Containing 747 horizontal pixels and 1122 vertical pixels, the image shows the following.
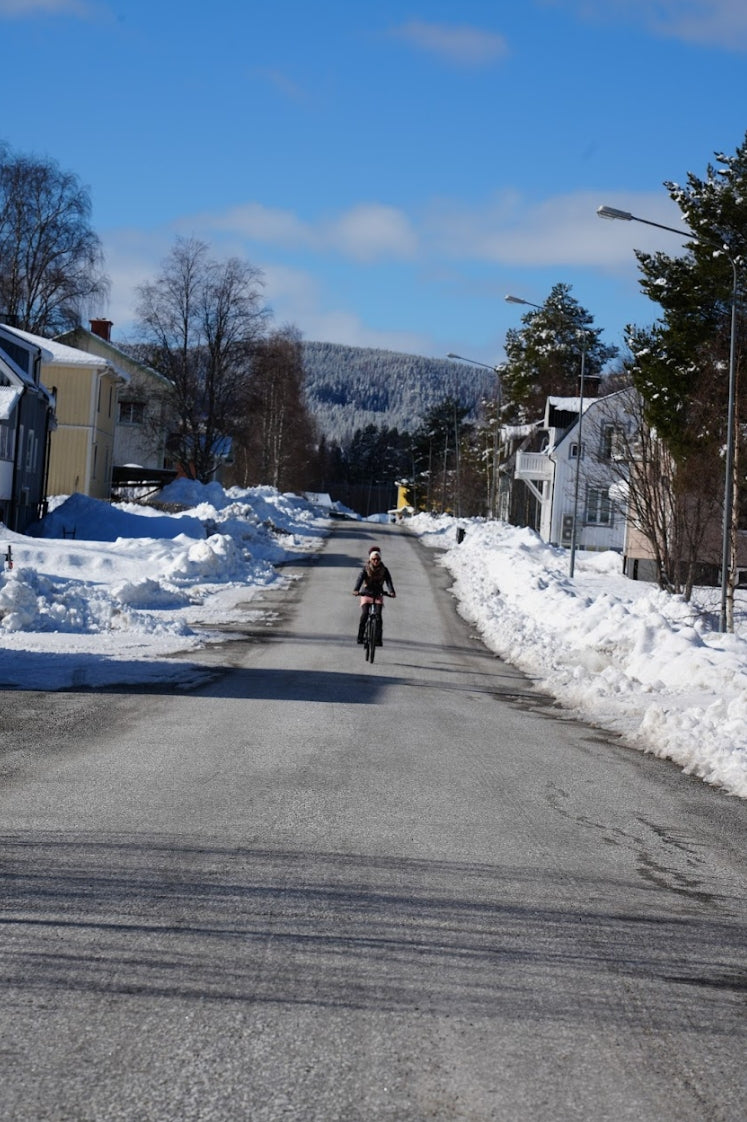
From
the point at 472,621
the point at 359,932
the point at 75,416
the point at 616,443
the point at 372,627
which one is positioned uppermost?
the point at 75,416

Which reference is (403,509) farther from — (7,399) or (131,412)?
(7,399)

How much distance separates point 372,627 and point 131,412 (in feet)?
190

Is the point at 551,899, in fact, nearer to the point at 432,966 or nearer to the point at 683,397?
the point at 432,966

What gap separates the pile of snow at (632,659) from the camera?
40.7ft

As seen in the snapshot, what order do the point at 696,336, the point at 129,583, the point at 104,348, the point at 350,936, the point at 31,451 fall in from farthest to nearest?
the point at 104,348, the point at 31,451, the point at 696,336, the point at 129,583, the point at 350,936

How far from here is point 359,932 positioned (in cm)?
549

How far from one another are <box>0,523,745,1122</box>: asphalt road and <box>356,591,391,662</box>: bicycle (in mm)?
8119

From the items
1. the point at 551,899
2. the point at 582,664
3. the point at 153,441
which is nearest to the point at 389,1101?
the point at 551,899

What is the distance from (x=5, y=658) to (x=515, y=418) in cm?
8412

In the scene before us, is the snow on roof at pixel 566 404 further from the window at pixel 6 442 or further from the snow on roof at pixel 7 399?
the window at pixel 6 442

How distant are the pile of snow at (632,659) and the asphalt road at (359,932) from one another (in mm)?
867

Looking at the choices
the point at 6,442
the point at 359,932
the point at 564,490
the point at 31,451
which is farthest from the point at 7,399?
the point at 359,932

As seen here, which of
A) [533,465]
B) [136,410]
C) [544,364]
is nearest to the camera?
[533,465]

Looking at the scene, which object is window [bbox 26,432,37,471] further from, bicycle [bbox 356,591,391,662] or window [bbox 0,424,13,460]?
bicycle [bbox 356,591,391,662]
